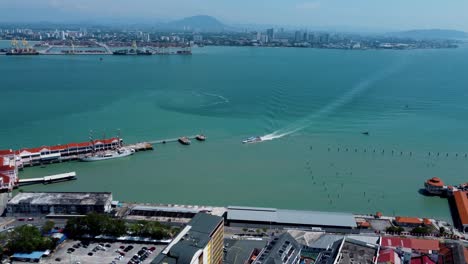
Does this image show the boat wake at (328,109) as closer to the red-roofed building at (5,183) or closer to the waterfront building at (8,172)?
the waterfront building at (8,172)

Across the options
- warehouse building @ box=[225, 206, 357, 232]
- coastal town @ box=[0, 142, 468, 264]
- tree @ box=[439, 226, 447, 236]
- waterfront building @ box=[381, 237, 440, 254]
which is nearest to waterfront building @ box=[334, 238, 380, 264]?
coastal town @ box=[0, 142, 468, 264]

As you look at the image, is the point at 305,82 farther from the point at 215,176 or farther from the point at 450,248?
the point at 450,248

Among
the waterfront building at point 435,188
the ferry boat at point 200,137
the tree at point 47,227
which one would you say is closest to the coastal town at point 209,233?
the tree at point 47,227

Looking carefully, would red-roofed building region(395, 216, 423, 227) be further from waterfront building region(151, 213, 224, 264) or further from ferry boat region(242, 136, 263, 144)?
ferry boat region(242, 136, 263, 144)

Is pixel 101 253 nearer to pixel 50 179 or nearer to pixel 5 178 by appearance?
pixel 50 179

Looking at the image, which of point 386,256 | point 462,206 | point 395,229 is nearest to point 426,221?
point 395,229
